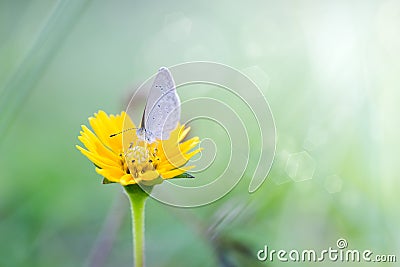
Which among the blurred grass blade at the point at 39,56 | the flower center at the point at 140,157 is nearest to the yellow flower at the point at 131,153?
the flower center at the point at 140,157

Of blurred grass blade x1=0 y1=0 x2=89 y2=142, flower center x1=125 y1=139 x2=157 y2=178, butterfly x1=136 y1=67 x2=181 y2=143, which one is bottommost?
flower center x1=125 y1=139 x2=157 y2=178

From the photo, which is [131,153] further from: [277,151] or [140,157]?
[277,151]

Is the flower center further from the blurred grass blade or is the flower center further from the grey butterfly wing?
the blurred grass blade

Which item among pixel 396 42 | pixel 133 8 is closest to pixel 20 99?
pixel 396 42

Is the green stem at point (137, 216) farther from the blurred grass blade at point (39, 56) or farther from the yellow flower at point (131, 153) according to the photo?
the blurred grass blade at point (39, 56)

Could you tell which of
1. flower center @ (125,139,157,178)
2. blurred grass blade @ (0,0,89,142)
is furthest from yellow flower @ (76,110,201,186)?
blurred grass blade @ (0,0,89,142)

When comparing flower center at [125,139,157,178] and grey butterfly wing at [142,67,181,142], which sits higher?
grey butterfly wing at [142,67,181,142]

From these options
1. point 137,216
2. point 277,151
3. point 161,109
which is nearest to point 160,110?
point 161,109

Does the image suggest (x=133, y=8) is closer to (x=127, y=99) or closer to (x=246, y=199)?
(x=127, y=99)
